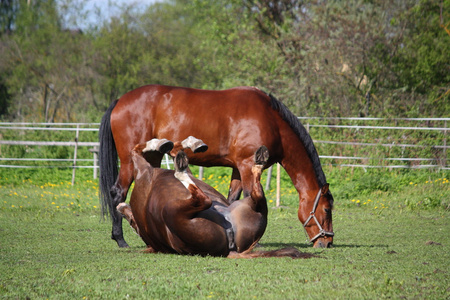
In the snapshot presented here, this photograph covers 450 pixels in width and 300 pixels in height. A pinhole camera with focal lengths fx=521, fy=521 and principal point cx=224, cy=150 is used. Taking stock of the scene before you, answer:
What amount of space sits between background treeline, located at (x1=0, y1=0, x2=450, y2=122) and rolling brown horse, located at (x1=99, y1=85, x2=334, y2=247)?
8918mm

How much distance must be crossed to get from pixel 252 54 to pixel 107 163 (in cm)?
1481

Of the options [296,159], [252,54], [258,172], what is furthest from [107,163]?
[252,54]

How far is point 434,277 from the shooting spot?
382 cm

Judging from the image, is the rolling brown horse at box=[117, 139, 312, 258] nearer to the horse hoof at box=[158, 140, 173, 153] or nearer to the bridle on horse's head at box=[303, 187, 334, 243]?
the horse hoof at box=[158, 140, 173, 153]

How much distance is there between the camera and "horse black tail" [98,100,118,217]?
6.53 m

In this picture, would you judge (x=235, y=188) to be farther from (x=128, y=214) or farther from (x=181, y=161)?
(x=181, y=161)

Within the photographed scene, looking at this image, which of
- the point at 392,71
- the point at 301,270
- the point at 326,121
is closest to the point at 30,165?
the point at 326,121

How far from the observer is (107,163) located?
21.8 feet

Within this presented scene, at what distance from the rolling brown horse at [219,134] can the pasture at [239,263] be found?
26.8 inches

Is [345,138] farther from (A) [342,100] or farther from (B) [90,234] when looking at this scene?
(B) [90,234]

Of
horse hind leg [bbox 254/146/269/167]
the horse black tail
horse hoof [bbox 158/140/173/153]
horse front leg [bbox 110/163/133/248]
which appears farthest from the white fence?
horse hind leg [bbox 254/146/269/167]

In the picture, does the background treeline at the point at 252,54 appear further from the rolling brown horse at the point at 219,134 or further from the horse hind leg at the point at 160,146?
the horse hind leg at the point at 160,146

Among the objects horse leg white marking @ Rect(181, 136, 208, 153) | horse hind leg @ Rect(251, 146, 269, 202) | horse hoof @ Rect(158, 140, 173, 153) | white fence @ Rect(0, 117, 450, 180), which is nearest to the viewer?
horse hind leg @ Rect(251, 146, 269, 202)

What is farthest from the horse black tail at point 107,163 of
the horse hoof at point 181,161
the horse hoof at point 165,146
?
the horse hoof at point 181,161
